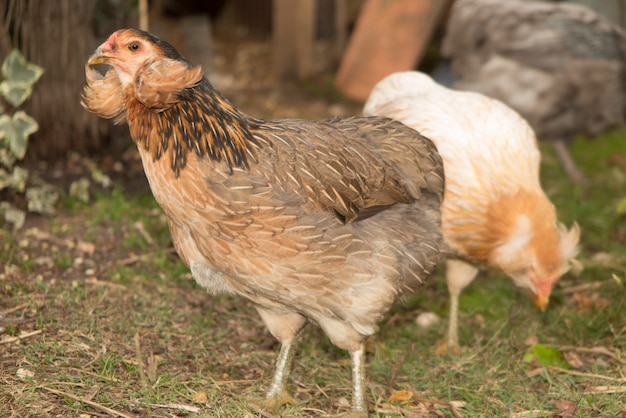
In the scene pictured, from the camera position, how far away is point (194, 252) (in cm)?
298

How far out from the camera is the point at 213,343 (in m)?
3.77

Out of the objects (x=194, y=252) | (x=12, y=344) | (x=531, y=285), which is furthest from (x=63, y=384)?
(x=531, y=285)

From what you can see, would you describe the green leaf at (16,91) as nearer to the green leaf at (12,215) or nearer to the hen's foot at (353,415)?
the green leaf at (12,215)

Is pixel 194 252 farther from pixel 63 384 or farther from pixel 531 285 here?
pixel 531 285

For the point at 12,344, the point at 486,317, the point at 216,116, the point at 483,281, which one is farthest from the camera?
the point at 483,281

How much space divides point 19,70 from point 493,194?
2.64m

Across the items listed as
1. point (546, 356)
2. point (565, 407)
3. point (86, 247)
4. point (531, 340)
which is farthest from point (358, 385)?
point (86, 247)

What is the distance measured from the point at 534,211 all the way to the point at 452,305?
27.8 inches

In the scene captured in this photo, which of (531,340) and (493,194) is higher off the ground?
(493,194)

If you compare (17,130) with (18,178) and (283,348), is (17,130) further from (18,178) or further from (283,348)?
(283,348)

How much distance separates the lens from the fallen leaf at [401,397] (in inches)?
135

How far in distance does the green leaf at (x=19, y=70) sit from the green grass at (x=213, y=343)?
84 centimetres

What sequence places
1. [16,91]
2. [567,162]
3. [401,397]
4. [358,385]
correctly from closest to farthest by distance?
[358,385] < [401,397] < [16,91] < [567,162]

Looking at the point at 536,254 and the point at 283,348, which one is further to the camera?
the point at 536,254
